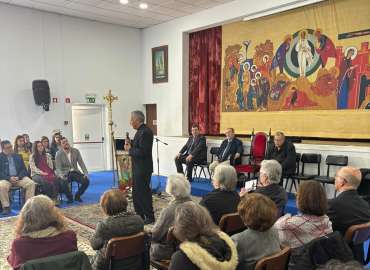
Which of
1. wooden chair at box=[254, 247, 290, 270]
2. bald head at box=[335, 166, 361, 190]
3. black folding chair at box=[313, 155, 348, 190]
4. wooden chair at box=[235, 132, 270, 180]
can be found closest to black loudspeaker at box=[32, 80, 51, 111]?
wooden chair at box=[235, 132, 270, 180]

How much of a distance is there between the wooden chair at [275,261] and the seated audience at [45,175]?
470cm

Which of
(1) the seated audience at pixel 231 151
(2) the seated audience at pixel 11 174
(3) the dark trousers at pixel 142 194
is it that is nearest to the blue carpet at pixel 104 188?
(2) the seated audience at pixel 11 174

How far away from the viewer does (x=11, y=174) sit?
570 centimetres

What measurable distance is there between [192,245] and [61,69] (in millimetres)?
7854

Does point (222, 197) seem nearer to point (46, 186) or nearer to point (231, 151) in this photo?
point (46, 186)

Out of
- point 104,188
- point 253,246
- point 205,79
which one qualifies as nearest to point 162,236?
point 253,246

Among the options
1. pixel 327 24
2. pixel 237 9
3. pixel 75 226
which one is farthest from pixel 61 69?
pixel 327 24

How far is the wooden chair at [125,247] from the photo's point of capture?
6.91ft

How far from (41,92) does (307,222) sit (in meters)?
7.20

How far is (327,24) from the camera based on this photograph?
6203mm

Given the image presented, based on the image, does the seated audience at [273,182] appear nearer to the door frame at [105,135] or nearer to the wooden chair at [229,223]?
the wooden chair at [229,223]

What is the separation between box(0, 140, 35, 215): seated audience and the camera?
5379mm

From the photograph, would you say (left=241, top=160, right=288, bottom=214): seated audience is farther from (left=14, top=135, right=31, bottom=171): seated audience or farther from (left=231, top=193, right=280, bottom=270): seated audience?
(left=14, top=135, right=31, bottom=171): seated audience

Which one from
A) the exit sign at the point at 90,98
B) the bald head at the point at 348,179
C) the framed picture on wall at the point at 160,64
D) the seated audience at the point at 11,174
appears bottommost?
the seated audience at the point at 11,174
